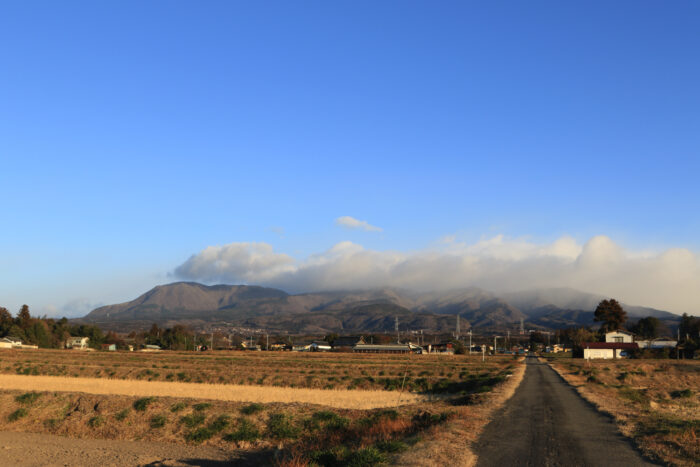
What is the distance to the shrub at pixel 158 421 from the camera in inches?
1048

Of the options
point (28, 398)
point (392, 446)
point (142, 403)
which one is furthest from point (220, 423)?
point (28, 398)

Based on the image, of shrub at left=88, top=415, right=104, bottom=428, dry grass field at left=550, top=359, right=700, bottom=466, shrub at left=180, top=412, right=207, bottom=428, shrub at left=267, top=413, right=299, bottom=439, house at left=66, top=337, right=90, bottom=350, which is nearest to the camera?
dry grass field at left=550, top=359, right=700, bottom=466

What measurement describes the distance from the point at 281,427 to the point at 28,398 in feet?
53.2

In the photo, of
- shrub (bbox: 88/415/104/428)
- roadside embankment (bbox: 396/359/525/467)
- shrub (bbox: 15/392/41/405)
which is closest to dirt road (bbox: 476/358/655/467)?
roadside embankment (bbox: 396/359/525/467)

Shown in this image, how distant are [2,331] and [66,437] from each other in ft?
538

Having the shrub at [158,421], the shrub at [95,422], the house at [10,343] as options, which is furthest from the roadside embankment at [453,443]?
the house at [10,343]

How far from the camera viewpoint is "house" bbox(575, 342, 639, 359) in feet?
422

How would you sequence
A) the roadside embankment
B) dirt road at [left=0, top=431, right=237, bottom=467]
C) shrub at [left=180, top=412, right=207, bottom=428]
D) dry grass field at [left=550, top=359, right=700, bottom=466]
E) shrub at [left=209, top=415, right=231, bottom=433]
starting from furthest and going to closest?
shrub at [left=180, top=412, right=207, bottom=428], shrub at [left=209, top=415, right=231, bottom=433], dirt road at [left=0, top=431, right=237, bottom=467], dry grass field at [left=550, top=359, right=700, bottom=466], the roadside embankment

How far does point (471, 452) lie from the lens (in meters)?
17.6

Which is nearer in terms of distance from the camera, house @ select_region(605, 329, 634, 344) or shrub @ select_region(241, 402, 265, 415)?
shrub @ select_region(241, 402, 265, 415)

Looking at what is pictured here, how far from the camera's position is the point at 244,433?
24.6 meters

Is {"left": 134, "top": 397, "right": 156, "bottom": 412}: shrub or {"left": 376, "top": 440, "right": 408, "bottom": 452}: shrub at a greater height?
{"left": 376, "top": 440, "right": 408, "bottom": 452}: shrub

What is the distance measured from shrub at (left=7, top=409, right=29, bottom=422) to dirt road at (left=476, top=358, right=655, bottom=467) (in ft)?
77.3

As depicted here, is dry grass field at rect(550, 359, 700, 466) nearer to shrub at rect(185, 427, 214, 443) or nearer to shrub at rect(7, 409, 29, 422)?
shrub at rect(185, 427, 214, 443)
